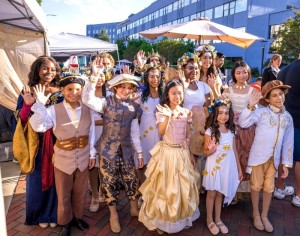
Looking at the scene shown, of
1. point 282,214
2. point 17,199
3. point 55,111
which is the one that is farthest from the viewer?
point 17,199

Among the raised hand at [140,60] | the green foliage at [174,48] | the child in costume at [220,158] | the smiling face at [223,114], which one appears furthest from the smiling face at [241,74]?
the green foliage at [174,48]

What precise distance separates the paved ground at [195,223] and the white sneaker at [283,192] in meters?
0.09

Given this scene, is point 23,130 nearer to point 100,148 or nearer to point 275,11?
point 100,148

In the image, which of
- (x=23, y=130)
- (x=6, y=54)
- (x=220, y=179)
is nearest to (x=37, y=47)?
(x=6, y=54)

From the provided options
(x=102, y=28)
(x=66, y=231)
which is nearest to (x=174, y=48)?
(x=66, y=231)

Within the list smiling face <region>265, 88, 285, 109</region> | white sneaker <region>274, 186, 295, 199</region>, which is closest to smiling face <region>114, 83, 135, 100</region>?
smiling face <region>265, 88, 285, 109</region>

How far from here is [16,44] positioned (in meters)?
5.32

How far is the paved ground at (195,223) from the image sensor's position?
9.89 ft

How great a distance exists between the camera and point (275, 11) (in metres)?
25.6

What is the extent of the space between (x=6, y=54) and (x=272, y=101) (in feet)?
16.1

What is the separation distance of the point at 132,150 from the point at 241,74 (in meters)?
1.74

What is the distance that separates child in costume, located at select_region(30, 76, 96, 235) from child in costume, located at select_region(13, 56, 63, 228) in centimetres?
16

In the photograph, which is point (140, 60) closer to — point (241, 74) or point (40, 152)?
point (241, 74)

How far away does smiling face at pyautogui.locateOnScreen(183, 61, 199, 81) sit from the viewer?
12.0ft
